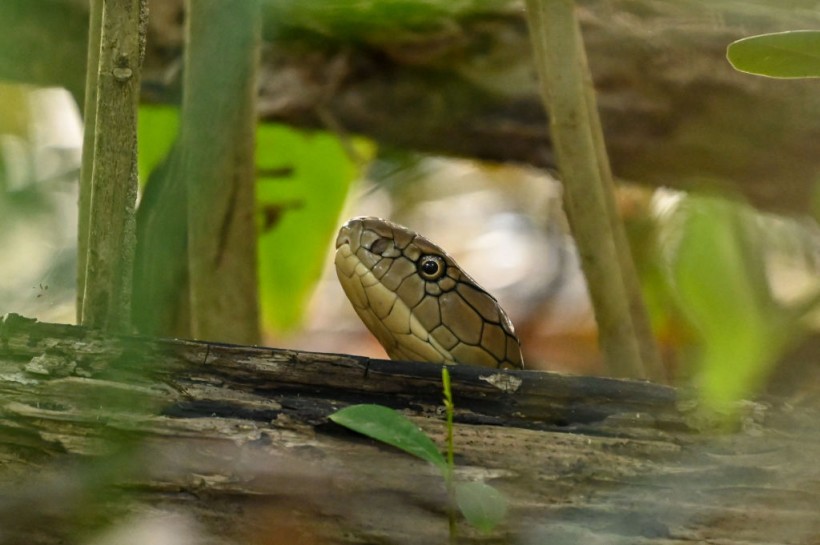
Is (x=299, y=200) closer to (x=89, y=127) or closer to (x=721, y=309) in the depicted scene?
(x=89, y=127)

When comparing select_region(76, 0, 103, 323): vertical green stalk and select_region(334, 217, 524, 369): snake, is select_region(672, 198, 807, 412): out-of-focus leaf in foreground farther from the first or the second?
select_region(334, 217, 524, 369): snake

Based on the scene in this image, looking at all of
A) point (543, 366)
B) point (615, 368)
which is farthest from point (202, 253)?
point (543, 366)

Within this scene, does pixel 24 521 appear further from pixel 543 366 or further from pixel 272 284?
pixel 543 366

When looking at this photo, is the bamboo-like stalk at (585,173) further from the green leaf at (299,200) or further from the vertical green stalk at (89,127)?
the green leaf at (299,200)

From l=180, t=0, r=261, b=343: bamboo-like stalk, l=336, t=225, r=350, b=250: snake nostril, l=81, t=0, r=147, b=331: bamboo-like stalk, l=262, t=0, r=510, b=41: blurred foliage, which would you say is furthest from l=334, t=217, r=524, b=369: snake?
l=81, t=0, r=147, b=331: bamboo-like stalk

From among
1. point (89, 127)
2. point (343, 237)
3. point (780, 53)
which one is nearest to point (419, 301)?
point (343, 237)

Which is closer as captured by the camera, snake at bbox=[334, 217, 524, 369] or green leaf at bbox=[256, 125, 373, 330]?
snake at bbox=[334, 217, 524, 369]

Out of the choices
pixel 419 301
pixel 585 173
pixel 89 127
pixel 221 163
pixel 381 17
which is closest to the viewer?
pixel 89 127
